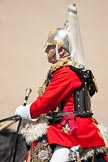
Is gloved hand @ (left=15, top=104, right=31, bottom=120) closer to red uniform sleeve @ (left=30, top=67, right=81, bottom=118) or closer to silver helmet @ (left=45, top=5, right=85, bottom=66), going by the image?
red uniform sleeve @ (left=30, top=67, right=81, bottom=118)

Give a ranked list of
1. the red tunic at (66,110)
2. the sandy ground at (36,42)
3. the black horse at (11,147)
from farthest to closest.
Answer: the sandy ground at (36,42) < the black horse at (11,147) < the red tunic at (66,110)

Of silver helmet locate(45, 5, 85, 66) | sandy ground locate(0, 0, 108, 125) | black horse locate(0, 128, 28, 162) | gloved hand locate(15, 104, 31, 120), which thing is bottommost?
black horse locate(0, 128, 28, 162)

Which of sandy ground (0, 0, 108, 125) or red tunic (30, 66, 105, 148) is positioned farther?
sandy ground (0, 0, 108, 125)

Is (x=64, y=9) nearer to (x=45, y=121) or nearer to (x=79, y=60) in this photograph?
(x=79, y=60)

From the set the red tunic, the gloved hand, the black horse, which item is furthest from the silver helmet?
the black horse

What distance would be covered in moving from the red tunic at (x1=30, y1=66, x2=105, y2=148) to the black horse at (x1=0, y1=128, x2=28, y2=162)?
0.21 meters

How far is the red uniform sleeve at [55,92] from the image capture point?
180cm

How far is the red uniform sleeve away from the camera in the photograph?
1.80 m

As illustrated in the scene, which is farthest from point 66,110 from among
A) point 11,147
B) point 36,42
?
point 36,42

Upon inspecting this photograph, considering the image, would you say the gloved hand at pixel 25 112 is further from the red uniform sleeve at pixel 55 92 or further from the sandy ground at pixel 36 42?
the sandy ground at pixel 36 42

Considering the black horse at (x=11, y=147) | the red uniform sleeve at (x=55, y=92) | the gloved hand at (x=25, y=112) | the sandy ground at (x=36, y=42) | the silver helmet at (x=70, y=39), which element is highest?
the sandy ground at (x=36, y=42)

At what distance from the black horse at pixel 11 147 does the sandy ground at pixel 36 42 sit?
1136mm

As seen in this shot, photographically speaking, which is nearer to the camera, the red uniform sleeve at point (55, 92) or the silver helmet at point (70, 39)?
the red uniform sleeve at point (55, 92)

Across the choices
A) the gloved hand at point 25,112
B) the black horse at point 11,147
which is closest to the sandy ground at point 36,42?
the black horse at point 11,147
